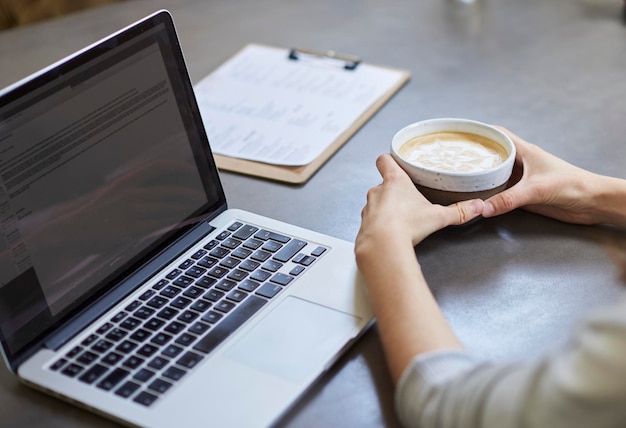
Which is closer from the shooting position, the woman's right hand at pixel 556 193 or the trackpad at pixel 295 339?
the trackpad at pixel 295 339

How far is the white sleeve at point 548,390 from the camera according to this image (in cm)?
51

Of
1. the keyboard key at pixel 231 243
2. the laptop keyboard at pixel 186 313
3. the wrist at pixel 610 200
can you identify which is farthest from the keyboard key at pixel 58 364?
the wrist at pixel 610 200

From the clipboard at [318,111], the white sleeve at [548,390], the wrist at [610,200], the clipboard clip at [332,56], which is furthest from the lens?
the clipboard clip at [332,56]

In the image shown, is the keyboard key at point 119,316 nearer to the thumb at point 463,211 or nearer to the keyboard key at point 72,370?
the keyboard key at point 72,370

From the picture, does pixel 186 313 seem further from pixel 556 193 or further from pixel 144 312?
pixel 556 193

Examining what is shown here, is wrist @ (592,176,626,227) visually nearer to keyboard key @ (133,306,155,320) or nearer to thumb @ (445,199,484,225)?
thumb @ (445,199,484,225)

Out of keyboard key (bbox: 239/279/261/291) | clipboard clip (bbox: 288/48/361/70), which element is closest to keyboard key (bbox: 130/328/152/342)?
keyboard key (bbox: 239/279/261/291)

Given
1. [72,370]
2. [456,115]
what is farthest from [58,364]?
[456,115]

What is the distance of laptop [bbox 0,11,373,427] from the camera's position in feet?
2.27

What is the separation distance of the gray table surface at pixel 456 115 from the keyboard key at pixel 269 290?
4.0 inches

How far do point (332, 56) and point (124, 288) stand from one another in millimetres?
630

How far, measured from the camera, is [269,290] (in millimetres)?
787

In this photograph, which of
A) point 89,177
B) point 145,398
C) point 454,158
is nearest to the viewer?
point 145,398

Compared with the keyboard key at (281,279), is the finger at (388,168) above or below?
above
